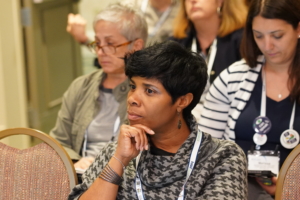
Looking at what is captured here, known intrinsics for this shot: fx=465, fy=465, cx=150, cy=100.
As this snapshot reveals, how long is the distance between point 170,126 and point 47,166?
516 mm

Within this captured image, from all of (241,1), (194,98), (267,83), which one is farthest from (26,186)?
(241,1)

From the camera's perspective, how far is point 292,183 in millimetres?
1638

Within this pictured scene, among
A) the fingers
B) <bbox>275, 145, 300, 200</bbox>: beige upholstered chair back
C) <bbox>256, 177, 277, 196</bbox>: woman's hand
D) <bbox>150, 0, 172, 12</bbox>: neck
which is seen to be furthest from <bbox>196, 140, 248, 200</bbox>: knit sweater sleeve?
<bbox>150, 0, 172, 12</bbox>: neck

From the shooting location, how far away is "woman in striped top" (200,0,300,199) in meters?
2.15

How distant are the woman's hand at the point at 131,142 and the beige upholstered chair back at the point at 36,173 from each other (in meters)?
0.31

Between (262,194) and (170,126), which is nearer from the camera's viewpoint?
(170,126)

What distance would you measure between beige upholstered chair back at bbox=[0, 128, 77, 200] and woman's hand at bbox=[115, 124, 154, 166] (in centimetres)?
31

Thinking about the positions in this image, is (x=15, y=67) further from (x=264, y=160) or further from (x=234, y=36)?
(x=264, y=160)

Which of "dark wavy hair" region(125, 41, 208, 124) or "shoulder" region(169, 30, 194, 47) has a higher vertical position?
"shoulder" region(169, 30, 194, 47)

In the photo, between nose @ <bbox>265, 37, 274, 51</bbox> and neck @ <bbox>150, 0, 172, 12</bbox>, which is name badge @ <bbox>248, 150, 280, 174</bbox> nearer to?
nose @ <bbox>265, 37, 274, 51</bbox>

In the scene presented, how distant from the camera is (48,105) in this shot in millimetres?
4273

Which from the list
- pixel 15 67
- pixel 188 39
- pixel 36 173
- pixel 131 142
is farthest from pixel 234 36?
pixel 15 67

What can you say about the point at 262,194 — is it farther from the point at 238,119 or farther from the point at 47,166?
the point at 47,166

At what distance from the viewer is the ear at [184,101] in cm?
165
